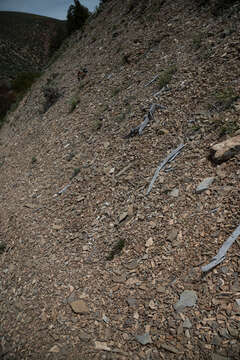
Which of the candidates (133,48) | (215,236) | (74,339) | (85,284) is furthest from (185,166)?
(133,48)

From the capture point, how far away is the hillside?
343 cm

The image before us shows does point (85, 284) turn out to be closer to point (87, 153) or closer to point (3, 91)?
point (87, 153)

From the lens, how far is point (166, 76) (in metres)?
7.20

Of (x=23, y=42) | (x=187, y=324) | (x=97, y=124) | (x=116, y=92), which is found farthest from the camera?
(x=23, y=42)

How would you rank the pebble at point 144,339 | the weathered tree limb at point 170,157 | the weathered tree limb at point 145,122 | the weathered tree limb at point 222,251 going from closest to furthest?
the pebble at point 144,339 → the weathered tree limb at point 222,251 → the weathered tree limb at point 170,157 → the weathered tree limb at point 145,122

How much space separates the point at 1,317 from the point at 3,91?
25.8 metres

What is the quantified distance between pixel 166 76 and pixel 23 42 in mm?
64085

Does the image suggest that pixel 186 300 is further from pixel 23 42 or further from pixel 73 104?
pixel 23 42

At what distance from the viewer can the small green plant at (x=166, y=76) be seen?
7129 millimetres

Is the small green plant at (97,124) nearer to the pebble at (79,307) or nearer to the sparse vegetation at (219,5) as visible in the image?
the sparse vegetation at (219,5)

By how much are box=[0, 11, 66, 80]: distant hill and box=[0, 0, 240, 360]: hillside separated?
36.2 metres

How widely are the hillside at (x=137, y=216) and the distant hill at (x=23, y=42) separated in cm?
3615

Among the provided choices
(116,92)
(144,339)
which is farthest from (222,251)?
(116,92)

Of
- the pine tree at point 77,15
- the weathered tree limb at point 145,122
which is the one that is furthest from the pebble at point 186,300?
the pine tree at point 77,15
